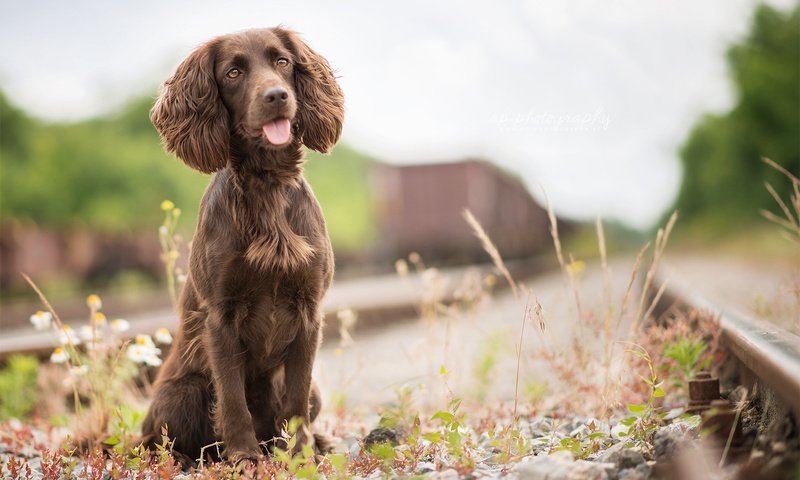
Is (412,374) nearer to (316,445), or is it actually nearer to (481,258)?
(316,445)

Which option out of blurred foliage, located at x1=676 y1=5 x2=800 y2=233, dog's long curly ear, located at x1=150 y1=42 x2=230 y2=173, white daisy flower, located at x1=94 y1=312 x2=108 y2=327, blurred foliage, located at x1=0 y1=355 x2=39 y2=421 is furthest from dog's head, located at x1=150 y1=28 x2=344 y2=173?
blurred foliage, located at x1=676 y1=5 x2=800 y2=233

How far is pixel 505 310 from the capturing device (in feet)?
33.0

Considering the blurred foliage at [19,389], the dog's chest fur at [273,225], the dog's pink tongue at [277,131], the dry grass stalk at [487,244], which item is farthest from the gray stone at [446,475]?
the blurred foliage at [19,389]

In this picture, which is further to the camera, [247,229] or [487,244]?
[487,244]

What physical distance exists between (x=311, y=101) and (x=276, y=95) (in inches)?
14.5

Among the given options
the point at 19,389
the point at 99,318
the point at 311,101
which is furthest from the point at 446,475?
the point at 19,389

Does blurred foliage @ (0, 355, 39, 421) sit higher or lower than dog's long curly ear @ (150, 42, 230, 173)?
lower

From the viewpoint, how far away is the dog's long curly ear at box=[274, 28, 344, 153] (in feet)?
9.24

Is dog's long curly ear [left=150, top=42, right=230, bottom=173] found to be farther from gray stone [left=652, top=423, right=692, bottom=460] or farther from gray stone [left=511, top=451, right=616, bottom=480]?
gray stone [left=652, top=423, right=692, bottom=460]

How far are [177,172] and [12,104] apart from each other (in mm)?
12554

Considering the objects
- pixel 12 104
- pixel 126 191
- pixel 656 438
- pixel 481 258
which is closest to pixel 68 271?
pixel 481 258

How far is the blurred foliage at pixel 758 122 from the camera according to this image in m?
21.1

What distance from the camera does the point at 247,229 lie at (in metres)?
2.59

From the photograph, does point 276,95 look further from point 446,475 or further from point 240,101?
point 446,475
